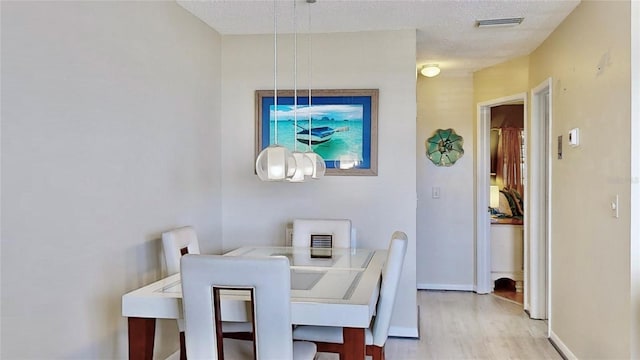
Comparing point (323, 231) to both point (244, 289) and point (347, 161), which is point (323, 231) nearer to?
point (347, 161)

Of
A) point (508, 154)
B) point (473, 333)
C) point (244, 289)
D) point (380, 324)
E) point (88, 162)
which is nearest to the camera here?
point (244, 289)

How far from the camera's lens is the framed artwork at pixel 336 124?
406 centimetres

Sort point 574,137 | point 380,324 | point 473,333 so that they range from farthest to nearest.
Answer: point 473,333, point 574,137, point 380,324

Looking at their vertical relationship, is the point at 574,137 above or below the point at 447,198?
above

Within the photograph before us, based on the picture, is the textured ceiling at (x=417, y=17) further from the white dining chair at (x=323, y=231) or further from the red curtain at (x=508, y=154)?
the red curtain at (x=508, y=154)

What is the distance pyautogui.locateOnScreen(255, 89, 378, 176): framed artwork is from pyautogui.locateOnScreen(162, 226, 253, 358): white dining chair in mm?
1297

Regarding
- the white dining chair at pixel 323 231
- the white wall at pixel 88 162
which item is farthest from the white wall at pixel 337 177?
the white wall at pixel 88 162

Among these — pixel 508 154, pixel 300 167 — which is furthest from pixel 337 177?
pixel 508 154

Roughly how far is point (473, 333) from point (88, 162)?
10.2 feet

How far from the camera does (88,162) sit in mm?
2469

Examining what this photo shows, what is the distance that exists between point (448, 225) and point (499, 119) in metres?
2.00

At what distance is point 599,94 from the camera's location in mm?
2949

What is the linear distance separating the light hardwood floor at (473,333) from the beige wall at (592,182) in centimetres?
31

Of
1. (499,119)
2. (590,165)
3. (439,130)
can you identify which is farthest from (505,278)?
(590,165)
